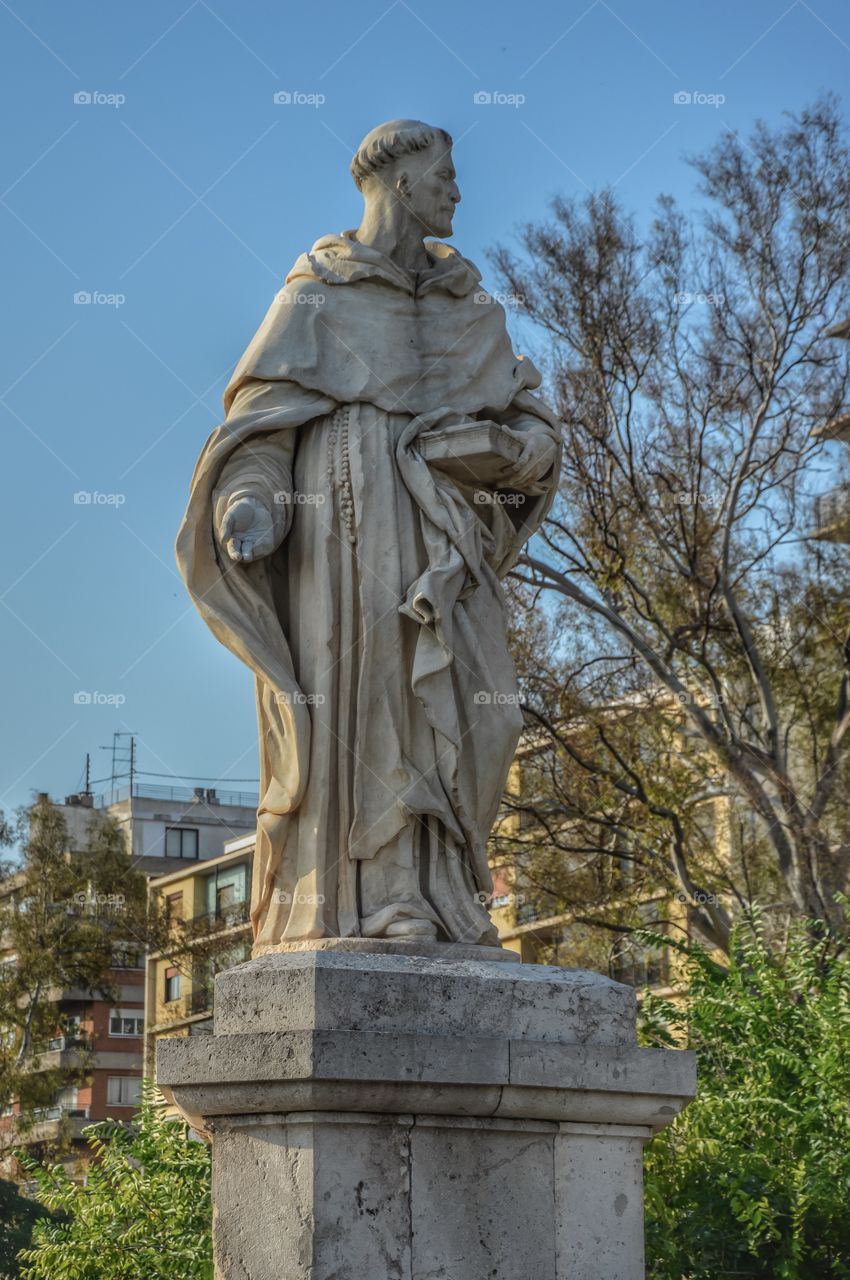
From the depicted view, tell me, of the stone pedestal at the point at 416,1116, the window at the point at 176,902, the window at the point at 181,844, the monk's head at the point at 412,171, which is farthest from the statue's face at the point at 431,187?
the window at the point at 181,844

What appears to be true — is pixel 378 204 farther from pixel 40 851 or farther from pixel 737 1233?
pixel 40 851

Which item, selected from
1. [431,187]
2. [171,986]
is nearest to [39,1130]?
[171,986]

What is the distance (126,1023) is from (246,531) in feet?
167

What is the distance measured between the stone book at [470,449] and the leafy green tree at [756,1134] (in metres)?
3.05

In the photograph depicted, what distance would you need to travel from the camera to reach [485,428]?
6812 mm

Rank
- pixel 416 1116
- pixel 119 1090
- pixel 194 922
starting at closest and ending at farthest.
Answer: pixel 416 1116 < pixel 194 922 < pixel 119 1090

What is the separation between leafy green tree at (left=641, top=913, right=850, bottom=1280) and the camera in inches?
322

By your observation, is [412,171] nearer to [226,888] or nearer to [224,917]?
[224,917]

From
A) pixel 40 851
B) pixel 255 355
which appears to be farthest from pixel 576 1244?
pixel 40 851

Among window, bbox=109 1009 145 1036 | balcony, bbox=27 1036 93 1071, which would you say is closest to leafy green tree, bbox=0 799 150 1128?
balcony, bbox=27 1036 93 1071

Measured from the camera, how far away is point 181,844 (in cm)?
5872

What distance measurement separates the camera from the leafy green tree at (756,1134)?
8.17m

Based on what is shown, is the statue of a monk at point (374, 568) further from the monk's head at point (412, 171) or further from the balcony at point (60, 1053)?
the balcony at point (60, 1053)

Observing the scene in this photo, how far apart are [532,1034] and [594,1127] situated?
1.17 feet
